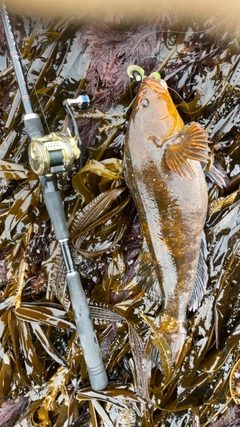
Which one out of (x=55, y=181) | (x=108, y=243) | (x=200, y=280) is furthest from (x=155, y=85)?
(x=200, y=280)

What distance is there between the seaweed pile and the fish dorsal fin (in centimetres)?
32

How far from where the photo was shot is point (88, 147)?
2.10 metres

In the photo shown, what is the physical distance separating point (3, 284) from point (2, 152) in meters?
0.87

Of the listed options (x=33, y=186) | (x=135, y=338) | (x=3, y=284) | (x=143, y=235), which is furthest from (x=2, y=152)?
(x=135, y=338)

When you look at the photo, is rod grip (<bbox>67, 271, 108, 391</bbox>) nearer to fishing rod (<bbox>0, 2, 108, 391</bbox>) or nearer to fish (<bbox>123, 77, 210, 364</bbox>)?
fishing rod (<bbox>0, 2, 108, 391</bbox>)

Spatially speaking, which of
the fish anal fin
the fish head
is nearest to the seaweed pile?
the fish anal fin

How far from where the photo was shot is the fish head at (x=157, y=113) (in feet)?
5.74

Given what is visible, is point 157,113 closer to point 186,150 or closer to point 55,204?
point 186,150

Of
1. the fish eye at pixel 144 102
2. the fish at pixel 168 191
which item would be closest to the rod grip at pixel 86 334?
the fish at pixel 168 191

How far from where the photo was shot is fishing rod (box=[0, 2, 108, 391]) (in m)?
1.78

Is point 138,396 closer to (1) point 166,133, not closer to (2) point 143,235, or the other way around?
(2) point 143,235

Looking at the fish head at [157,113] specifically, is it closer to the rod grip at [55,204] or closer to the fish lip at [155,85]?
the fish lip at [155,85]

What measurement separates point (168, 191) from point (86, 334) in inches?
38.7

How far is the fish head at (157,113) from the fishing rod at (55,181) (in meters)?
0.38
